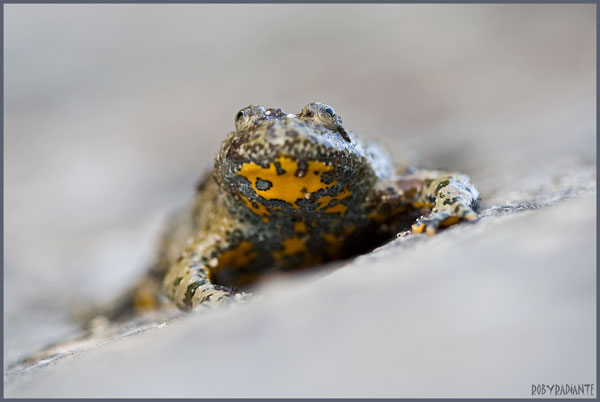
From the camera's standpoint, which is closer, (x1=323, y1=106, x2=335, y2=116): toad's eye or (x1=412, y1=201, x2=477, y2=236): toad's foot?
(x1=412, y1=201, x2=477, y2=236): toad's foot

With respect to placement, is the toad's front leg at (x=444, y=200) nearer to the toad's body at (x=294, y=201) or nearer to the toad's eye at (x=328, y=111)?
the toad's body at (x=294, y=201)

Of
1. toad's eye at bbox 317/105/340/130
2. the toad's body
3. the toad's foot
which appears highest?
toad's eye at bbox 317/105/340/130

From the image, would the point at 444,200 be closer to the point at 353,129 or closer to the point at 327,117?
the point at 327,117

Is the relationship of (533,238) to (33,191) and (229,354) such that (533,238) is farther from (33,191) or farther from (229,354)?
(33,191)

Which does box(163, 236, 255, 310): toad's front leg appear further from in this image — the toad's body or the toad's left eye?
the toad's left eye

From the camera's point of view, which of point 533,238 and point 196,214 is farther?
point 196,214

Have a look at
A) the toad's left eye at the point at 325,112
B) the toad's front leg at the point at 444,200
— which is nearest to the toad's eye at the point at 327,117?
the toad's left eye at the point at 325,112

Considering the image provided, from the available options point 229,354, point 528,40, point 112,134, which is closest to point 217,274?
point 229,354

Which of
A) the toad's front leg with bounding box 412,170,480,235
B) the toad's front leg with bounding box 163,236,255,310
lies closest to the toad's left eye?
the toad's front leg with bounding box 412,170,480,235
